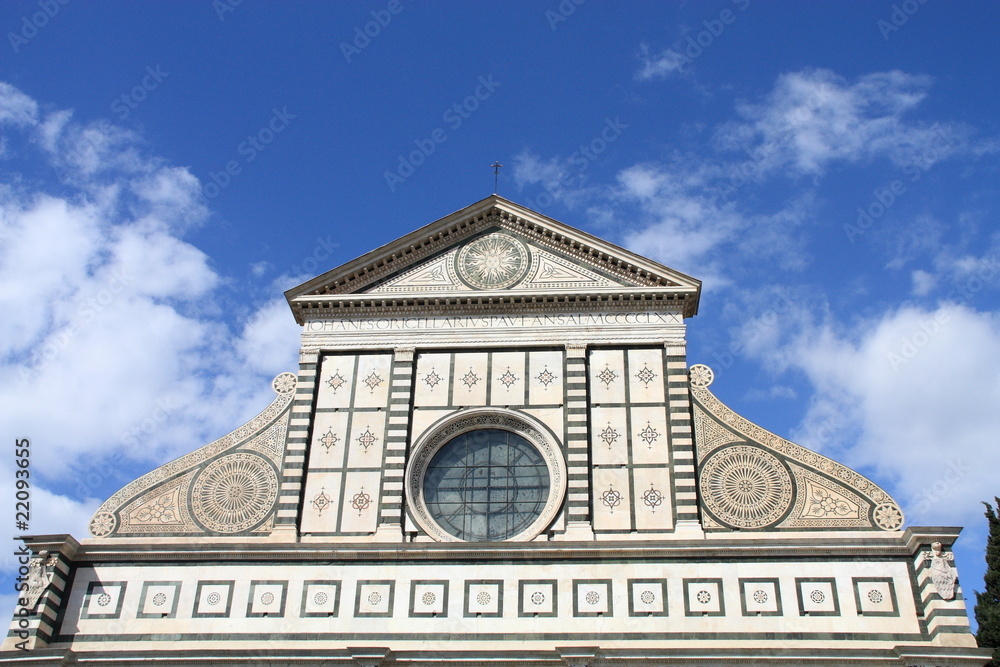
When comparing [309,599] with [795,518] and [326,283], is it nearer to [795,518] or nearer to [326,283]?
[326,283]

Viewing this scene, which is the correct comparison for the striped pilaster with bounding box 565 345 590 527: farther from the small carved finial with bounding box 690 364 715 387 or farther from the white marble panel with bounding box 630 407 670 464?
the small carved finial with bounding box 690 364 715 387

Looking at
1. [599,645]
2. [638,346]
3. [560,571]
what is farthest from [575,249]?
[599,645]

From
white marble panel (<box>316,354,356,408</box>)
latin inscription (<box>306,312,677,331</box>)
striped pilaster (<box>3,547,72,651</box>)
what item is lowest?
striped pilaster (<box>3,547,72,651</box>)

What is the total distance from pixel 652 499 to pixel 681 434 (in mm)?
1525

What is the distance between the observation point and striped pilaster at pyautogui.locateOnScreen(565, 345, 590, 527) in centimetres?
1941

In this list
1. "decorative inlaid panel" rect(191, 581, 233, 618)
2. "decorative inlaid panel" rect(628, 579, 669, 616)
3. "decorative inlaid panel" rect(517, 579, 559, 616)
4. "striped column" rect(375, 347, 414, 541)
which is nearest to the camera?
"decorative inlaid panel" rect(628, 579, 669, 616)

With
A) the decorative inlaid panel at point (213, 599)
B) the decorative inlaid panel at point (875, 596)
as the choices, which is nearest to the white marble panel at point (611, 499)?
the decorative inlaid panel at point (875, 596)

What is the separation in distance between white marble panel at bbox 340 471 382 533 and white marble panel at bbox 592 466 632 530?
4279 millimetres

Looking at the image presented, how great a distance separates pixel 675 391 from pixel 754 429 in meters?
1.73

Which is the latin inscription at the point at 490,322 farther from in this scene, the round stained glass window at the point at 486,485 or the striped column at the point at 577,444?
the round stained glass window at the point at 486,485

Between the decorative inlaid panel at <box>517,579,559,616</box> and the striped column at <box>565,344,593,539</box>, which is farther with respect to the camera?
the striped column at <box>565,344,593,539</box>

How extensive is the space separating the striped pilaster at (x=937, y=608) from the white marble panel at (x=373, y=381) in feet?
35.0

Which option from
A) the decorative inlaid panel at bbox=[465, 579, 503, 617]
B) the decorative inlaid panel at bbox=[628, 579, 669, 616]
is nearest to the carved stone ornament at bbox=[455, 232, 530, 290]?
the decorative inlaid panel at bbox=[465, 579, 503, 617]

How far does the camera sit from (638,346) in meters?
21.4
